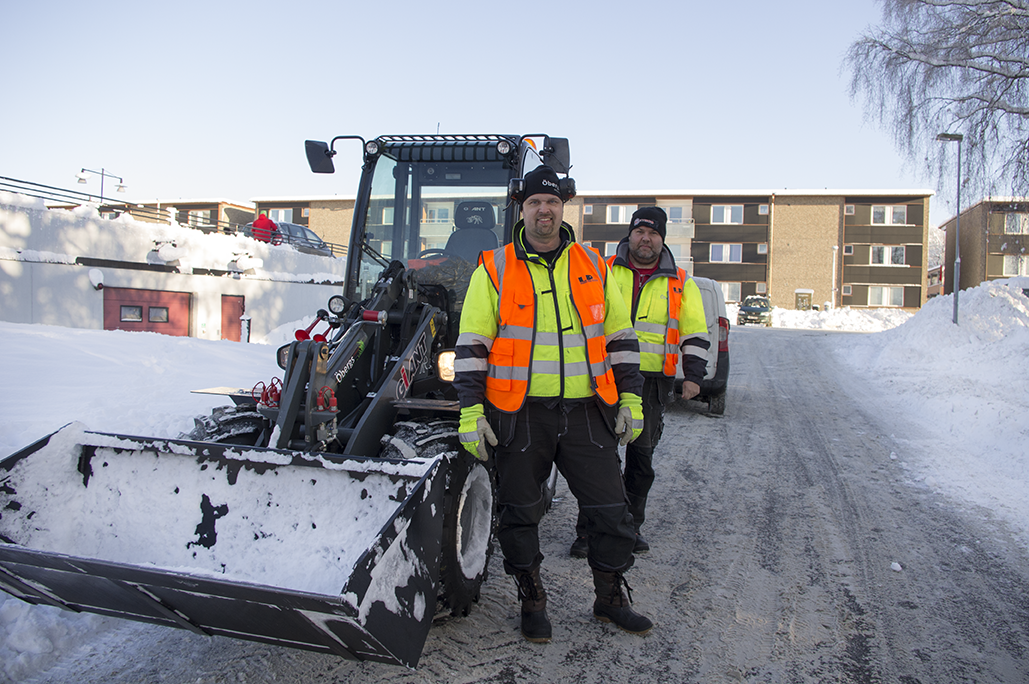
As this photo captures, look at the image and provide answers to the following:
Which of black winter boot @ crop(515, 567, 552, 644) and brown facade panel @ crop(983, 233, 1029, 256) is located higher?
brown facade panel @ crop(983, 233, 1029, 256)

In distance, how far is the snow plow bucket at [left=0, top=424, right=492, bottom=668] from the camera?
7.38ft

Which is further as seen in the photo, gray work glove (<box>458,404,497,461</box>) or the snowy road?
gray work glove (<box>458,404,497,461</box>)

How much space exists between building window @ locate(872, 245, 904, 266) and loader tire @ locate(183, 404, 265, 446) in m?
45.5

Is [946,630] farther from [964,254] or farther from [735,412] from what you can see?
[964,254]

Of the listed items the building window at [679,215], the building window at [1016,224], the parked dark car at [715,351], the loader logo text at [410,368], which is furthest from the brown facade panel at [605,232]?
the loader logo text at [410,368]

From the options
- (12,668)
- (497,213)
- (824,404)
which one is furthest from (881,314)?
(12,668)

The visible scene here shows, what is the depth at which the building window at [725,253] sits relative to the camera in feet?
145

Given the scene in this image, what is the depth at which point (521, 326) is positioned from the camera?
306cm

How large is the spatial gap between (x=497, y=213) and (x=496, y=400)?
1899 millimetres

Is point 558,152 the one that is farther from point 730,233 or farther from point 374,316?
point 730,233

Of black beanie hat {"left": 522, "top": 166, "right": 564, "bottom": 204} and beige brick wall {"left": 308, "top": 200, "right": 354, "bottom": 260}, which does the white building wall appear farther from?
beige brick wall {"left": 308, "top": 200, "right": 354, "bottom": 260}

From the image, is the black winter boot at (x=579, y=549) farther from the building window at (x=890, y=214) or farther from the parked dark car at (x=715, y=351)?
the building window at (x=890, y=214)

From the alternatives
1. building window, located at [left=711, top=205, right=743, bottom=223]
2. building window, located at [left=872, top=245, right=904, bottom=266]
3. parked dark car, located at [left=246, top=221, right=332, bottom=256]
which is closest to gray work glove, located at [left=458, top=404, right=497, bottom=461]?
parked dark car, located at [left=246, top=221, right=332, bottom=256]

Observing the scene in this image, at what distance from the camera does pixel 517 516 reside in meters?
3.10
